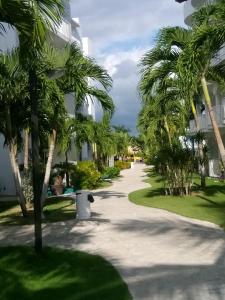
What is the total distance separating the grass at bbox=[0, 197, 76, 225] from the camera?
15922 mm

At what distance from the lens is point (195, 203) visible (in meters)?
18.5

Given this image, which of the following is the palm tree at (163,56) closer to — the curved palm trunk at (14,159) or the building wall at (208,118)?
the curved palm trunk at (14,159)

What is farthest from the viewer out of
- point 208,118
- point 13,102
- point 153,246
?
point 208,118

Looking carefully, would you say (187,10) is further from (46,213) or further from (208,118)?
(46,213)

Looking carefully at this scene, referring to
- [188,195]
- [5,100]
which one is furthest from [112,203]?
[5,100]

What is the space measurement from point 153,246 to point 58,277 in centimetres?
280

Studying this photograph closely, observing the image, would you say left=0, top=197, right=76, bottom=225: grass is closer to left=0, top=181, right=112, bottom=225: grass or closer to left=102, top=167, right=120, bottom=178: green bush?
left=0, top=181, right=112, bottom=225: grass

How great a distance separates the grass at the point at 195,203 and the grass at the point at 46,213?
2684mm

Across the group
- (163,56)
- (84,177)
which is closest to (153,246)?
(163,56)

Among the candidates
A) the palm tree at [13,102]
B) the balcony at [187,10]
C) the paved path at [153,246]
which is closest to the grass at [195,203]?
the paved path at [153,246]

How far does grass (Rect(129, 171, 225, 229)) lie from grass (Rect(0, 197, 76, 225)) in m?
2.68

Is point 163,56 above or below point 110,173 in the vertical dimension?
above

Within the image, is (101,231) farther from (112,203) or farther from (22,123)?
(112,203)

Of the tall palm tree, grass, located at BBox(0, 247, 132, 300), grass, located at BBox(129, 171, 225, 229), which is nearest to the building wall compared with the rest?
grass, located at BBox(129, 171, 225, 229)
